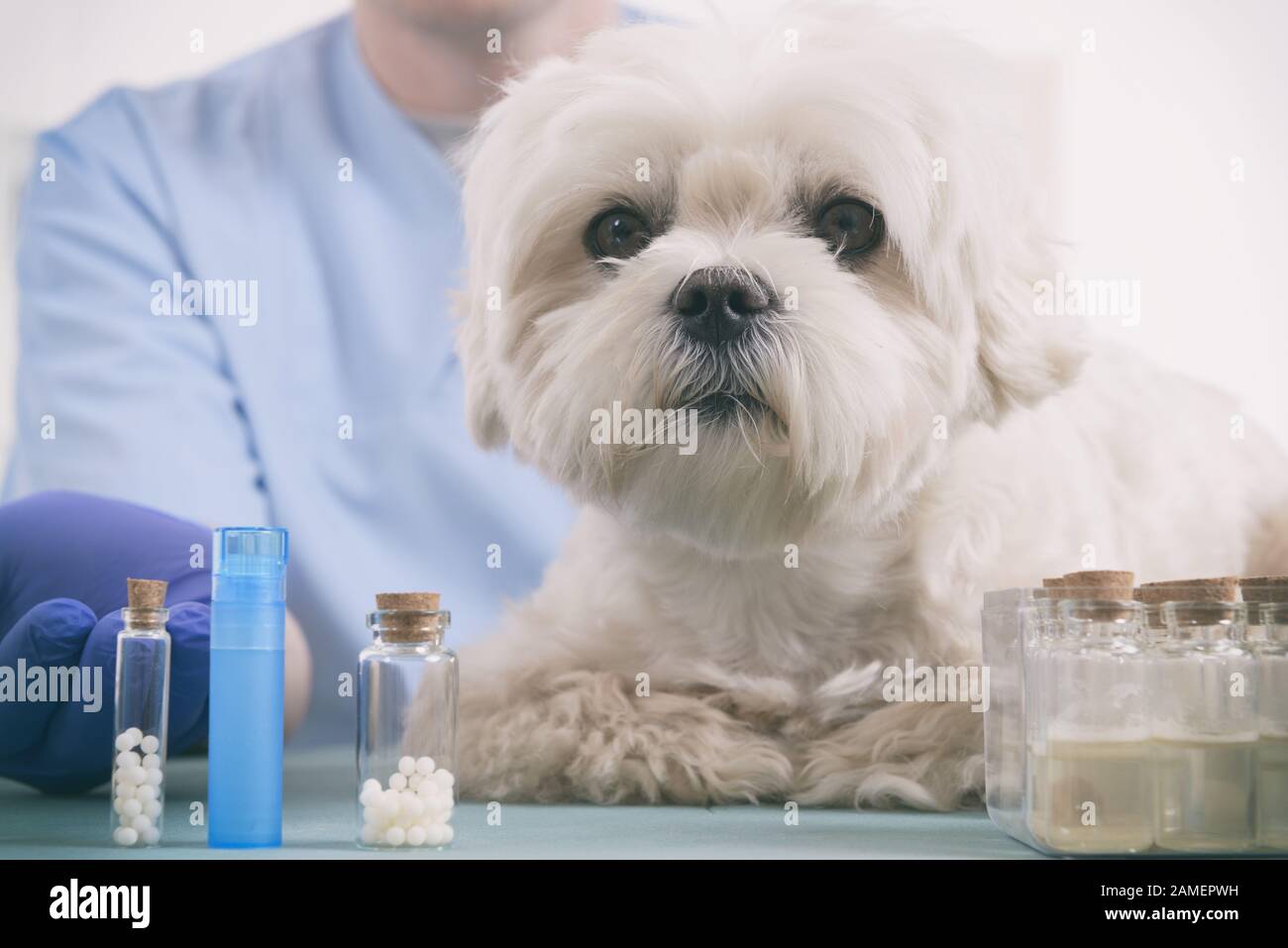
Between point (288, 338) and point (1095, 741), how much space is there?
1.60 meters

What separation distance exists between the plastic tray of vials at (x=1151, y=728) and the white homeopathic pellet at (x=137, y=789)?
0.78 meters

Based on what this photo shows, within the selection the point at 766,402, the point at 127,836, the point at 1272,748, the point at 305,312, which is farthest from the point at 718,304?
the point at 305,312

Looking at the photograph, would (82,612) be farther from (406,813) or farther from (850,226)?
(850,226)

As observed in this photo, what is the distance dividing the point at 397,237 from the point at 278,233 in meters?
0.20

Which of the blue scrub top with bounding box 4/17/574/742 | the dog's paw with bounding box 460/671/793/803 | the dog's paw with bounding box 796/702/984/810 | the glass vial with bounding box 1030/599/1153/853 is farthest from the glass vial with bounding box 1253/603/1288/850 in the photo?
the blue scrub top with bounding box 4/17/574/742

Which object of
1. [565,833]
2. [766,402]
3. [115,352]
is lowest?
[565,833]

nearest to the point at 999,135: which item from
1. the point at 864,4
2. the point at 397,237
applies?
the point at 864,4

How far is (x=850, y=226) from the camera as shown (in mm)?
1500

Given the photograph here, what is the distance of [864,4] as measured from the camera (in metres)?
1.59

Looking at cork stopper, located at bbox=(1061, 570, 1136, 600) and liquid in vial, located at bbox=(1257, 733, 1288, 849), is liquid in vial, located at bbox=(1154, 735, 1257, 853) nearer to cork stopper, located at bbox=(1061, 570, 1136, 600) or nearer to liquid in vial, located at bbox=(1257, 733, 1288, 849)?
liquid in vial, located at bbox=(1257, 733, 1288, 849)

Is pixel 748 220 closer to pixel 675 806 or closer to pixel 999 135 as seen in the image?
pixel 999 135

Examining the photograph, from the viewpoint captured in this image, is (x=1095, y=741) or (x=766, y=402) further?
(x=766, y=402)

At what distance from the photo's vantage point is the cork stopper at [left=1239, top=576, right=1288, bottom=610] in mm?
1274

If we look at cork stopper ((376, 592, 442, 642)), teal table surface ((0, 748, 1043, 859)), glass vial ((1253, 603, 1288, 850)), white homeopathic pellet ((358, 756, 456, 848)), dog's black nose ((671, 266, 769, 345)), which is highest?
dog's black nose ((671, 266, 769, 345))
